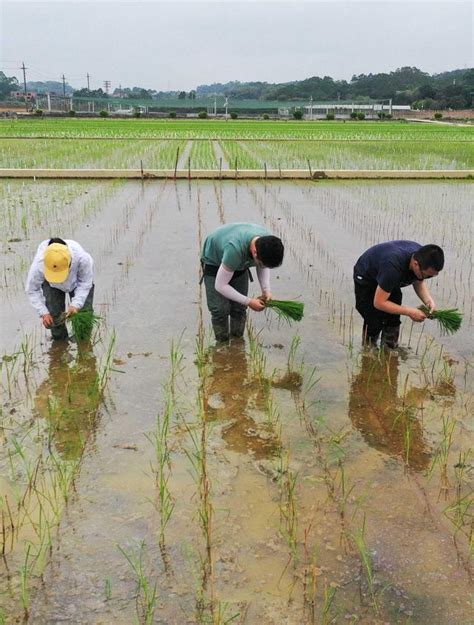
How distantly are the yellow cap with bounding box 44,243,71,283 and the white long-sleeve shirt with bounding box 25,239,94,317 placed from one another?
8 cm

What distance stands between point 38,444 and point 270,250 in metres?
1.61

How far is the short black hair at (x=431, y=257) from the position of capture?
354 cm

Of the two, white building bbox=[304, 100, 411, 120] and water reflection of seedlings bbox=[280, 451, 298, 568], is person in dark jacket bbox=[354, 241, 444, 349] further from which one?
white building bbox=[304, 100, 411, 120]

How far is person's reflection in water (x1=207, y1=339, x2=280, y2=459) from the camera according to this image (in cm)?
324

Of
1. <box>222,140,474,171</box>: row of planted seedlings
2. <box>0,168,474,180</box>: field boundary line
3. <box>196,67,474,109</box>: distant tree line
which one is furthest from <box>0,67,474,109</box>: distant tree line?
<box>0,168,474,180</box>: field boundary line

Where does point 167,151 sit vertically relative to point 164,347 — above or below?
above

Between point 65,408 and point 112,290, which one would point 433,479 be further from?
point 112,290

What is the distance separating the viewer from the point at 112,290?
18.8ft

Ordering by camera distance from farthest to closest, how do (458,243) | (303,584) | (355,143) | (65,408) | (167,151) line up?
(355,143)
(167,151)
(458,243)
(65,408)
(303,584)

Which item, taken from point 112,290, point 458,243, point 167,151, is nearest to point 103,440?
point 112,290

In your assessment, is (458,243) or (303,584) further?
(458,243)

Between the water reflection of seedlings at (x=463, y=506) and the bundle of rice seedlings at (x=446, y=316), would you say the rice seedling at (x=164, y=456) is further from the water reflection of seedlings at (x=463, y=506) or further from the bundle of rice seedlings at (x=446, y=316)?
the bundle of rice seedlings at (x=446, y=316)

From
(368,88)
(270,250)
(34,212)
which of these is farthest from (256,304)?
(368,88)

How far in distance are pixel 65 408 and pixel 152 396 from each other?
19.8 inches
